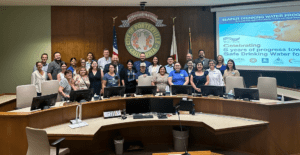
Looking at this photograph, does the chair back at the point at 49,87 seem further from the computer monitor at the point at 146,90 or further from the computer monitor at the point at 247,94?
the computer monitor at the point at 247,94

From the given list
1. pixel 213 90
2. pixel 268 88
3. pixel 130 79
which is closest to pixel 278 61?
pixel 268 88

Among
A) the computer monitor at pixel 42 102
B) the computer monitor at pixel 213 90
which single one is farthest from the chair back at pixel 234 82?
the computer monitor at pixel 42 102

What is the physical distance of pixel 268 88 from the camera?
479 cm

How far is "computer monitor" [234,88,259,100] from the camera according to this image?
3682 millimetres

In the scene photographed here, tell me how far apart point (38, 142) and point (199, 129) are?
2.85 meters

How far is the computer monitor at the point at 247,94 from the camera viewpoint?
3.68 m

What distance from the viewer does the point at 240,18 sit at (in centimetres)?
680

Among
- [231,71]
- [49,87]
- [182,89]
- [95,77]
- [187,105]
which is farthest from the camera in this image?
[231,71]

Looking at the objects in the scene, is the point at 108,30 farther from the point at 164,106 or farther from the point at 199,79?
the point at 164,106

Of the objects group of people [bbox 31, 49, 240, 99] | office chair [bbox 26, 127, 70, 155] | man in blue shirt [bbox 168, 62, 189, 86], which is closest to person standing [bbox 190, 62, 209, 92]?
group of people [bbox 31, 49, 240, 99]

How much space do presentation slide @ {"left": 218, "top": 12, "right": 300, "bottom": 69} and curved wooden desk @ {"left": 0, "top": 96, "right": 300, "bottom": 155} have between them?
3267mm

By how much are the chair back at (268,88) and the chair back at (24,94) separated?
477 cm

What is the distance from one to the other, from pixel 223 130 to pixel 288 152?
1208 millimetres

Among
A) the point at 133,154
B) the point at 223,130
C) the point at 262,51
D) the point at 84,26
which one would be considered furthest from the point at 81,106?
the point at 262,51
